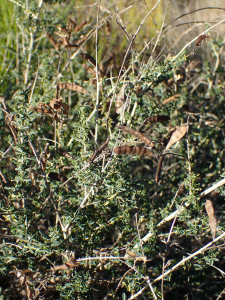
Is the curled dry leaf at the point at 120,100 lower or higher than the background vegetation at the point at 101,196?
higher

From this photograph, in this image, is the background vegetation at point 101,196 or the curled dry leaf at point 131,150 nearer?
the curled dry leaf at point 131,150

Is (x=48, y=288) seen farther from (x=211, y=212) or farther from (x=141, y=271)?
(x=211, y=212)

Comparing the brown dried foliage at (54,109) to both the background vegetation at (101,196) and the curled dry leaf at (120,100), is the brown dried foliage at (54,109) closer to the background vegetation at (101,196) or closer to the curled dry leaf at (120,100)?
the background vegetation at (101,196)

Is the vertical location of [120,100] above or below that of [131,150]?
above

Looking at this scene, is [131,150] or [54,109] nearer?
[131,150]

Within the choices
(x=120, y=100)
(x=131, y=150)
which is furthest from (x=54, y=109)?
(x=131, y=150)

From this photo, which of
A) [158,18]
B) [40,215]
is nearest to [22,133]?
[40,215]

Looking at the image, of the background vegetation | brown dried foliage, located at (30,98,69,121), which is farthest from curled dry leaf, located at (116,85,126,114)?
brown dried foliage, located at (30,98,69,121)

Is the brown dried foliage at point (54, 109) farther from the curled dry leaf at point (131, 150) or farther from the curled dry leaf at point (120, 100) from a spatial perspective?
the curled dry leaf at point (131, 150)

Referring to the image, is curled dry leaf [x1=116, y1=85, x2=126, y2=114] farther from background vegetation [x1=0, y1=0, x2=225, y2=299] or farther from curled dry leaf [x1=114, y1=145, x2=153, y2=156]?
curled dry leaf [x1=114, y1=145, x2=153, y2=156]

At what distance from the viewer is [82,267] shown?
1606mm

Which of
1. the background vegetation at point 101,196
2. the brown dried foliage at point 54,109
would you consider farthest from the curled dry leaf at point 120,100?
the brown dried foliage at point 54,109

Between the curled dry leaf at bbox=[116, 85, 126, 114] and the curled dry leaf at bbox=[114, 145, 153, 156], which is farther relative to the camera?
the curled dry leaf at bbox=[116, 85, 126, 114]

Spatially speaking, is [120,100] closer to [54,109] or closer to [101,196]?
[54,109]
